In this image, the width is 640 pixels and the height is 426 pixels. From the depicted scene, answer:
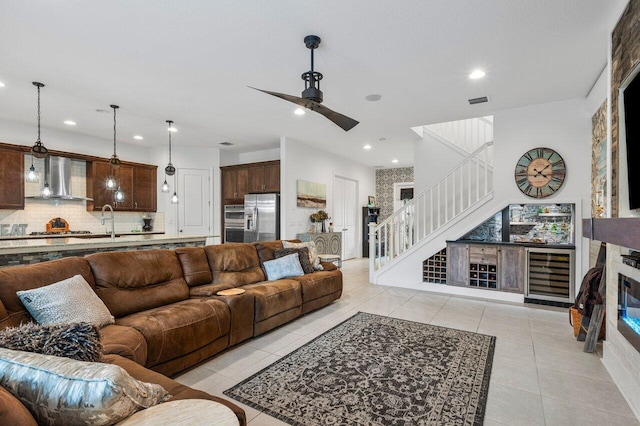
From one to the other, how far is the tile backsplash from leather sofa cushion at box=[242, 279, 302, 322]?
15.2 ft

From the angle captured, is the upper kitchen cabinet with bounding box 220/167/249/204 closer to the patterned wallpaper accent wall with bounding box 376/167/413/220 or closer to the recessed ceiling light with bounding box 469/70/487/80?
the patterned wallpaper accent wall with bounding box 376/167/413/220

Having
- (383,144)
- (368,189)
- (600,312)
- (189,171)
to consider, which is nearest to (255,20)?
(600,312)

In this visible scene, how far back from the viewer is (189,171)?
7.25 meters

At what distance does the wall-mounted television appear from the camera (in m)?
2.08

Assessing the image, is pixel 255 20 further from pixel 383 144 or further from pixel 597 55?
pixel 383 144

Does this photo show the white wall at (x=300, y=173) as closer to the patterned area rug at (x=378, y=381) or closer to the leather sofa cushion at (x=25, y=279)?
the patterned area rug at (x=378, y=381)

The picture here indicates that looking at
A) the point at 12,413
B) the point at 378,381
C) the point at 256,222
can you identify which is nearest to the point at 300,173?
the point at 256,222

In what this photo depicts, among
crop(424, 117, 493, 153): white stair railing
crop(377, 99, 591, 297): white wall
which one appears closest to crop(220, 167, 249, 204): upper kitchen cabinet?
crop(424, 117, 493, 153): white stair railing

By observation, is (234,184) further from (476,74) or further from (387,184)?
(476,74)

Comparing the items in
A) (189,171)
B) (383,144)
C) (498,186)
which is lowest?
(498,186)

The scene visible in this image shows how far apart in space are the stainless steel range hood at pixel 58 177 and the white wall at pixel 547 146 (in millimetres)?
6727

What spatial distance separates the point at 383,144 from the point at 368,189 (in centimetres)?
294

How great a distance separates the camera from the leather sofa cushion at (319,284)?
389cm

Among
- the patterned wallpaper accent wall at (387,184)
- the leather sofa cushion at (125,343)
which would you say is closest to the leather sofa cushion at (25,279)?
the leather sofa cushion at (125,343)
